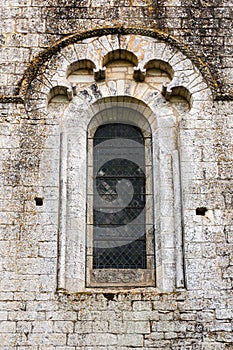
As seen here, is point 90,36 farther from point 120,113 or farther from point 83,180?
point 83,180

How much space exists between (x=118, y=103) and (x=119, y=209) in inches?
54.5

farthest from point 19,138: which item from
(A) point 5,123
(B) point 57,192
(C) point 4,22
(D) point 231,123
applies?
(D) point 231,123

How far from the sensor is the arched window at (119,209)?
26.4 ft

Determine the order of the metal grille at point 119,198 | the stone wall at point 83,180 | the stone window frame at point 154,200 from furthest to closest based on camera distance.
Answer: the metal grille at point 119,198, the stone window frame at point 154,200, the stone wall at point 83,180

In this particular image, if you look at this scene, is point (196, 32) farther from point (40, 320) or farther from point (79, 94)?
point (40, 320)

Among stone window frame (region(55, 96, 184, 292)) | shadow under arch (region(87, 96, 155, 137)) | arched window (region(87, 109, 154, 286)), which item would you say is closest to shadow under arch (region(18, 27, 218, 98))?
stone window frame (region(55, 96, 184, 292))

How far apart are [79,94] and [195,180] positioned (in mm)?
1892

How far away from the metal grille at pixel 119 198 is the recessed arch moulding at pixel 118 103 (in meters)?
0.19

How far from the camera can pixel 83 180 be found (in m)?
8.37

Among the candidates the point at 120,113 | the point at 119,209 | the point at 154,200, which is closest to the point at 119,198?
the point at 119,209

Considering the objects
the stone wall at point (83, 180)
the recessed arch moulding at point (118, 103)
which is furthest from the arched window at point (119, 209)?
the stone wall at point (83, 180)

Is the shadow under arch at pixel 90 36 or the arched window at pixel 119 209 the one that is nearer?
the arched window at pixel 119 209

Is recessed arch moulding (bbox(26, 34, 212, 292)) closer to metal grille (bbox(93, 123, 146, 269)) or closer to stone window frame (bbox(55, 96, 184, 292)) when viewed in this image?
stone window frame (bbox(55, 96, 184, 292))

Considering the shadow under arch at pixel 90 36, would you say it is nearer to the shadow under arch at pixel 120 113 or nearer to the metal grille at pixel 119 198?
the shadow under arch at pixel 120 113
